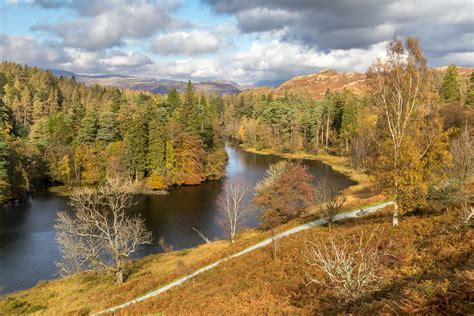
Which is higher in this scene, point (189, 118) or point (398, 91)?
point (398, 91)

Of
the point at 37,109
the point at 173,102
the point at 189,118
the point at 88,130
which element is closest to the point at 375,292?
the point at 189,118

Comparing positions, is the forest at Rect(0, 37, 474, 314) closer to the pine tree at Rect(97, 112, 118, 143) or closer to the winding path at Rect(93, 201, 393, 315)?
the pine tree at Rect(97, 112, 118, 143)

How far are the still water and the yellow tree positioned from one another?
2694cm

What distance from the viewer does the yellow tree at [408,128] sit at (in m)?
17.2

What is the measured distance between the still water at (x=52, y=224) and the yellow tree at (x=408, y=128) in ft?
88.4

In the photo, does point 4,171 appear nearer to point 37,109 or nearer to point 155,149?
point 155,149

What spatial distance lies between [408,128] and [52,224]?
47133 mm

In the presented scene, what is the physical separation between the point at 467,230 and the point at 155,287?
18203mm

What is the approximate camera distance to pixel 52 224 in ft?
155

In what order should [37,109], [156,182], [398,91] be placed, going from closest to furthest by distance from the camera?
[398,91]
[156,182]
[37,109]

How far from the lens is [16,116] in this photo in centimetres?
10138

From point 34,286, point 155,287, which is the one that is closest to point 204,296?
point 155,287

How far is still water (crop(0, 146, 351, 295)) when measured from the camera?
34375 mm

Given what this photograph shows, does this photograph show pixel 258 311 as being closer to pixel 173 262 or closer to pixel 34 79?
pixel 173 262
